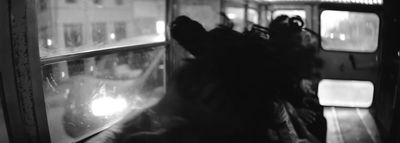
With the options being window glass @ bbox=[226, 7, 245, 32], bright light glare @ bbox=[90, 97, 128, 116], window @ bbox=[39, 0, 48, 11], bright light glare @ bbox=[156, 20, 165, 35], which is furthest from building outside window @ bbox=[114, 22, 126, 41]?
window glass @ bbox=[226, 7, 245, 32]

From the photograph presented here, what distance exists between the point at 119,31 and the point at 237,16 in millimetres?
816

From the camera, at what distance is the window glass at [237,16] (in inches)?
34.5

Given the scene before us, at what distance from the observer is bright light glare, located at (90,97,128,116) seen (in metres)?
1.39

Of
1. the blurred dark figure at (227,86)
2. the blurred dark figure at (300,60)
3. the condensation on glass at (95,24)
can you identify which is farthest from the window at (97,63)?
the blurred dark figure at (300,60)

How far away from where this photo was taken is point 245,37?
0.80 m

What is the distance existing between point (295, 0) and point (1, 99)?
93cm

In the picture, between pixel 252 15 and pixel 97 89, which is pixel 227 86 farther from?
pixel 97 89

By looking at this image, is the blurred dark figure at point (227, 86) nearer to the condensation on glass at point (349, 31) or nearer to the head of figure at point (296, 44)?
the head of figure at point (296, 44)

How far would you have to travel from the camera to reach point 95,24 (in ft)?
4.75

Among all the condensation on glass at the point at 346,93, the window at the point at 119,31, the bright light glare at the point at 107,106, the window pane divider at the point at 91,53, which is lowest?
the bright light glare at the point at 107,106

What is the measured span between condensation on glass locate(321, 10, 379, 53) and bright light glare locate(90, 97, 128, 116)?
0.99 m

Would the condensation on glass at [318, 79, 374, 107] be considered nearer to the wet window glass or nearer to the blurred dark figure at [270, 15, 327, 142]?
the blurred dark figure at [270, 15, 327, 142]

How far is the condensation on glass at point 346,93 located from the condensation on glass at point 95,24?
94 centimetres

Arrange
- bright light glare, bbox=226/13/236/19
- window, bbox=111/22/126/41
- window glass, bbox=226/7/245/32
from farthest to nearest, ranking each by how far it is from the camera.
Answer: window, bbox=111/22/126/41 → bright light glare, bbox=226/13/236/19 → window glass, bbox=226/7/245/32
